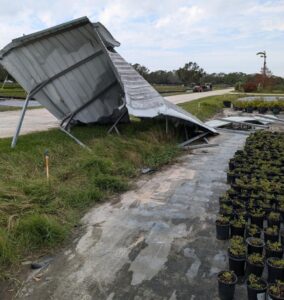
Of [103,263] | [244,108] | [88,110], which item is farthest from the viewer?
[244,108]

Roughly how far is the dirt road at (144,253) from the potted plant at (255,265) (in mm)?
214

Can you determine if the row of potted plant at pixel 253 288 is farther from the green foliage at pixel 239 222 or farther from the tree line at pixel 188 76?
the tree line at pixel 188 76

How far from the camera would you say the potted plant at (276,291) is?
10.7 feet

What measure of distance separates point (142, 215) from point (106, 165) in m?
2.17

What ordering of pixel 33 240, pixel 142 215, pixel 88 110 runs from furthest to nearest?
1. pixel 88 110
2. pixel 142 215
3. pixel 33 240

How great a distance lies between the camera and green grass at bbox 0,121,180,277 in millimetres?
4730

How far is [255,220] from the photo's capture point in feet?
16.8

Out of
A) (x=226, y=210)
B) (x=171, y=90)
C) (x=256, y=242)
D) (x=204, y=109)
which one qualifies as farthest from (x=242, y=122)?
(x=171, y=90)

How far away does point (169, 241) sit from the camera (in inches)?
190

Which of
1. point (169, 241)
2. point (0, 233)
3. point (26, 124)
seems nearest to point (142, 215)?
point (169, 241)

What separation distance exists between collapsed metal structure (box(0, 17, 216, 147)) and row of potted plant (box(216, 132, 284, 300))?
104 inches

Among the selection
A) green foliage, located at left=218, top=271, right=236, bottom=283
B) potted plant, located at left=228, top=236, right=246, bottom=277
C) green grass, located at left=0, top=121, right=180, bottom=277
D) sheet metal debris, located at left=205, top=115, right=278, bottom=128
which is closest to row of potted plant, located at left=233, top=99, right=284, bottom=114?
sheet metal debris, located at left=205, top=115, right=278, bottom=128

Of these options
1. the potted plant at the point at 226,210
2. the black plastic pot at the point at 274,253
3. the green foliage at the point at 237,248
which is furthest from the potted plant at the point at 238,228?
the black plastic pot at the point at 274,253

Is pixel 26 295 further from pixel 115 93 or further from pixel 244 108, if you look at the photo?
pixel 244 108
